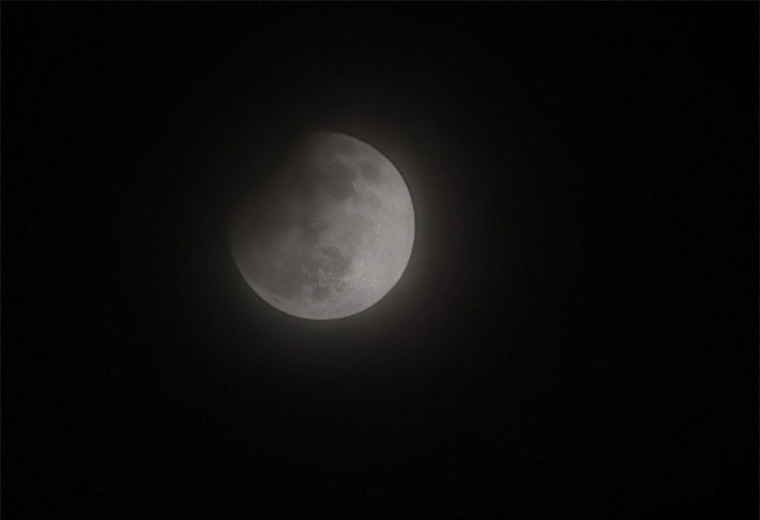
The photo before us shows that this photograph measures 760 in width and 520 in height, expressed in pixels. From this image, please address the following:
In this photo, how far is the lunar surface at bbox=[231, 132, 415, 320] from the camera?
4605 mm

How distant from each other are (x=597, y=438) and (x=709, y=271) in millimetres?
1971

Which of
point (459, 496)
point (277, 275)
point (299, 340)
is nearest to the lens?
point (277, 275)

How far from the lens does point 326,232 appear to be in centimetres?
461

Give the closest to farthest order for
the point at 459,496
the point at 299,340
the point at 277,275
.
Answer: the point at 277,275
the point at 299,340
the point at 459,496

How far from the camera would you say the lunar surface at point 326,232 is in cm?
461

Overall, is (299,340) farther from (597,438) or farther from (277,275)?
(597,438)

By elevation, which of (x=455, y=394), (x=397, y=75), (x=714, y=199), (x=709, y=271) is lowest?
(x=455, y=394)

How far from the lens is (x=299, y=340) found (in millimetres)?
5273

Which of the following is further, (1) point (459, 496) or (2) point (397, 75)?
(1) point (459, 496)

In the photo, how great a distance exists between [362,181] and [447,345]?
1.87 meters

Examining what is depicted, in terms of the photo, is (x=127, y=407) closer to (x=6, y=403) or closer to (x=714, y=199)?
(x=6, y=403)

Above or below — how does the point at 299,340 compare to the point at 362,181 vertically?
below

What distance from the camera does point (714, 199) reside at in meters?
4.75

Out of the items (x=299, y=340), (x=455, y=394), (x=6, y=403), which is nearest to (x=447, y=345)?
(x=455, y=394)
